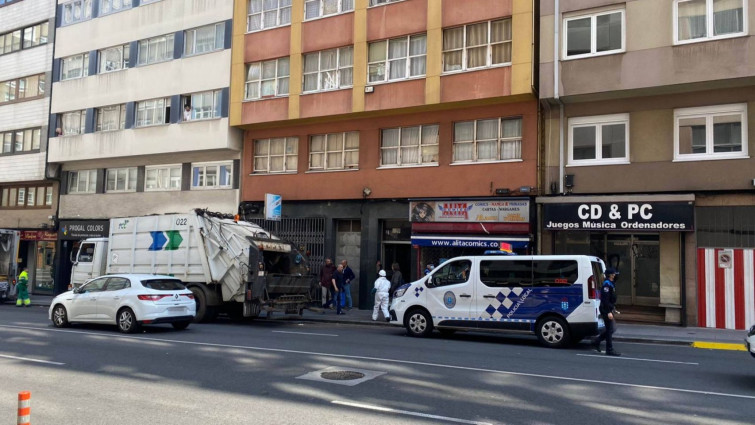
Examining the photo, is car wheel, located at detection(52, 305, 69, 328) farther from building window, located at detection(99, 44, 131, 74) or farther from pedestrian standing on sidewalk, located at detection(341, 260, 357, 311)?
building window, located at detection(99, 44, 131, 74)

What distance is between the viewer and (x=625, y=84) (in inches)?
717

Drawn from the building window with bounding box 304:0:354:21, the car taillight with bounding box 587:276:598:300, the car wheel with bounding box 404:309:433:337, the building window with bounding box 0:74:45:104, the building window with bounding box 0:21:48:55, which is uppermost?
the building window with bounding box 0:21:48:55

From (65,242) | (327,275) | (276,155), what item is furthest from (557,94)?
(65,242)

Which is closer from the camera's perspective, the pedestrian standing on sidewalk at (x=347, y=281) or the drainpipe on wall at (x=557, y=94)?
the drainpipe on wall at (x=557, y=94)

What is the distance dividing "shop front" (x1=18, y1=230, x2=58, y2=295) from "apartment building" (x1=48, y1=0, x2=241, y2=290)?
105 centimetres

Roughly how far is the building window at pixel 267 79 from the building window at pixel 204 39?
221 centimetres

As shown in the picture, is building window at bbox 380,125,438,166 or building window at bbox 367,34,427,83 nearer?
building window at bbox 367,34,427,83

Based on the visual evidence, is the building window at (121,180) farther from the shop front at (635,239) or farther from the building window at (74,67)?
the shop front at (635,239)

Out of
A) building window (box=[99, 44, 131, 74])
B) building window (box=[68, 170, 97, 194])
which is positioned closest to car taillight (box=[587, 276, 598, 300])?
building window (box=[99, 44, 131, 74])

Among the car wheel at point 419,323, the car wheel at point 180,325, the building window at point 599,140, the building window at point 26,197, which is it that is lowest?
the car wheel at point 180,325

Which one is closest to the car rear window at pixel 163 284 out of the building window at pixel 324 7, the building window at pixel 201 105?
the building window at pixel 201 105

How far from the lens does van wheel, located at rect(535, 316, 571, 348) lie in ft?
43.1

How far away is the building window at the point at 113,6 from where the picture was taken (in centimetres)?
3039

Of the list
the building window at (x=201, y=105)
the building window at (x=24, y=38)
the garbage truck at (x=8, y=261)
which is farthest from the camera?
the building window at (x=24, y=38)
